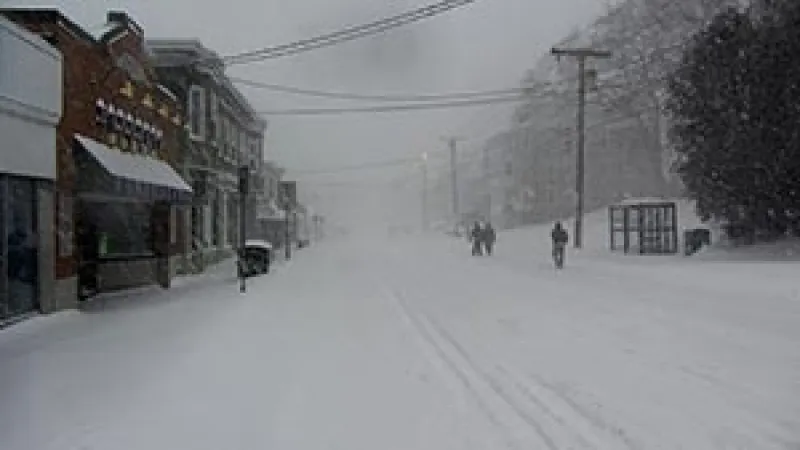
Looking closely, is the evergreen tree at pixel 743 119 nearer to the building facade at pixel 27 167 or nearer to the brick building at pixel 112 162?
the brick building at pixel 112 162

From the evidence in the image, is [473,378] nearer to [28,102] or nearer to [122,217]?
[28,102]

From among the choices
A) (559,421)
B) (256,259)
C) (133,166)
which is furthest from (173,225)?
(559,421)

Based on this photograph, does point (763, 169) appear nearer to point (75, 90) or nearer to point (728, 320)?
point (728, 320)

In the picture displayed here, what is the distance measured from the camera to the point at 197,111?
122 feet

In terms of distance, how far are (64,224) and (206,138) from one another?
20.2 m

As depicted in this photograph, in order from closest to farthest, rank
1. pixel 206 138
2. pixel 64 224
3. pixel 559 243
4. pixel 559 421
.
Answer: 1. pixel 559 421
2. pixel 64 224
3. pixel 559 243
4. pixel 206 138

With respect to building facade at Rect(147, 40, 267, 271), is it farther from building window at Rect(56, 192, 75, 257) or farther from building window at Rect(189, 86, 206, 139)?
building window at Rect(56, 192, 75, 257)

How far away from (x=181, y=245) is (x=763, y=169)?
18.3 meters

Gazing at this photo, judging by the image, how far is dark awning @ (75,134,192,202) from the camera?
19172 millimetres

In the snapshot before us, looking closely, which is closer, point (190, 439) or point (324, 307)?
point (190, 439)

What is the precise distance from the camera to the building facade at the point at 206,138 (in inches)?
1398

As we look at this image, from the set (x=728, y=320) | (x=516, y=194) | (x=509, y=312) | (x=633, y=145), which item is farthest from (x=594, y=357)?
(x=516, y=194)

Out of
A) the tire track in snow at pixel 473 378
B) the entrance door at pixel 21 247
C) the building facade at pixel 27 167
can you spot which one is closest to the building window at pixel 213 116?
the building facade at pixel 27 167

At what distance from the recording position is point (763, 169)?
3169 cm
